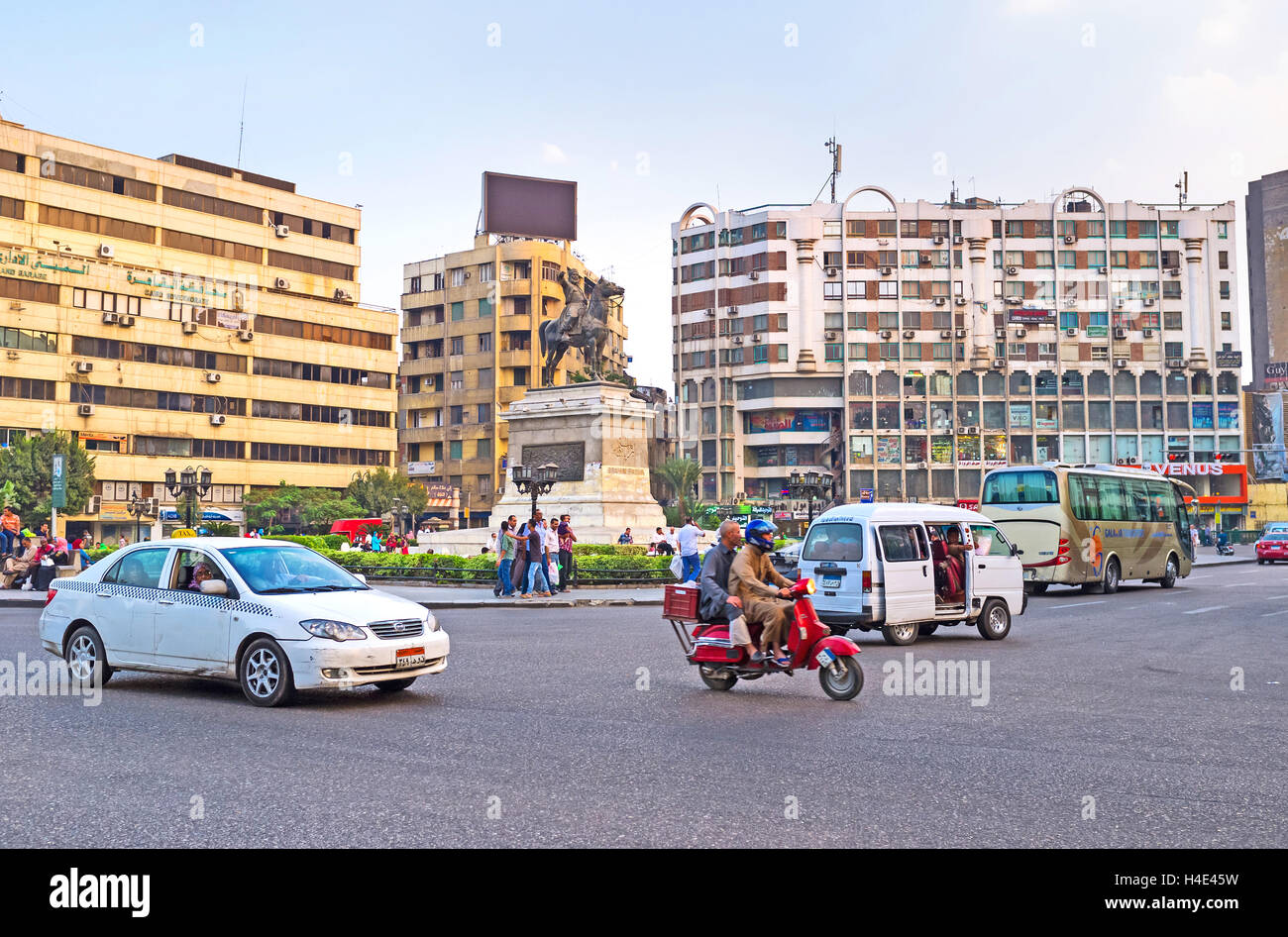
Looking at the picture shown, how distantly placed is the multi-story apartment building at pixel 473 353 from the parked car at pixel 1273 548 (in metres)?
49.8

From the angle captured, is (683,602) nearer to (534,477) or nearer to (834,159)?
(534,477)

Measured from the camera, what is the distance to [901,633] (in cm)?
1528

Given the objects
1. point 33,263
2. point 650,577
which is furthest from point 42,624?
point 33,263

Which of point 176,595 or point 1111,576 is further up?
point 176,595

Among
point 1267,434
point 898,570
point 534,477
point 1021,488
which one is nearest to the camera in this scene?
point 898,570

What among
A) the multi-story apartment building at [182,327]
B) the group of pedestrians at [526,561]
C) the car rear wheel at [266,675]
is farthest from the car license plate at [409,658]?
the multi-story apartment building at [182,327]

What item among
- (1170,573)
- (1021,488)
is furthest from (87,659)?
(1170,573)

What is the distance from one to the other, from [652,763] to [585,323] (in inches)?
1120

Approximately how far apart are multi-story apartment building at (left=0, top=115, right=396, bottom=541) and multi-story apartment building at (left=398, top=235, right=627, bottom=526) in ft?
21.8

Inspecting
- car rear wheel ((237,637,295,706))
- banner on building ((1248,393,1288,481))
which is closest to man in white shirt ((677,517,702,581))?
car rear wheel ((237,637,295,706))

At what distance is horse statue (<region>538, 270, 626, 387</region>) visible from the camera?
34.7 m

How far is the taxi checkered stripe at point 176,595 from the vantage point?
961 cm

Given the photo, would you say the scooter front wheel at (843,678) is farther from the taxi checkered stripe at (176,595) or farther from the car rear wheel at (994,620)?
the car rear wheel at (994,620)

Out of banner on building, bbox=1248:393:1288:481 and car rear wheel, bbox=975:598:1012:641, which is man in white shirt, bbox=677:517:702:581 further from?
banner on building, bbox=1248:393:1288:481
